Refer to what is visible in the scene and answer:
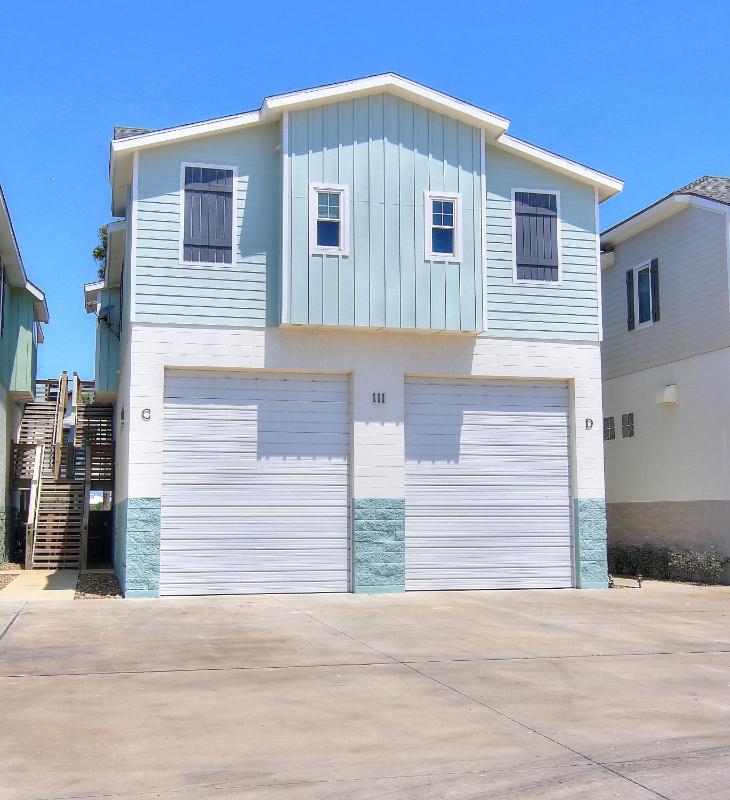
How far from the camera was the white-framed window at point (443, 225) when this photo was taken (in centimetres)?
1575

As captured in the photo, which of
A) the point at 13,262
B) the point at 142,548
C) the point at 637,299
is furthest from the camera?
the point at 13,262

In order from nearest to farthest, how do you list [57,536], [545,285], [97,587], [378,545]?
[378,545]
[97,587]
[545,285]
[57,536]

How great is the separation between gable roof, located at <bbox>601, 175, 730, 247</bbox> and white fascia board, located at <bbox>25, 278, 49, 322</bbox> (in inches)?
561

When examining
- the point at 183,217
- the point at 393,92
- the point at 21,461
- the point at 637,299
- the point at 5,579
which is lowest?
the point at 5,579

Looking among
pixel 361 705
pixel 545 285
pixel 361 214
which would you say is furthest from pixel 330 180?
pixel 361 705

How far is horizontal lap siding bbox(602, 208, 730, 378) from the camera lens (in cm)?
1833

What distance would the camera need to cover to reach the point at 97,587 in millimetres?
16031

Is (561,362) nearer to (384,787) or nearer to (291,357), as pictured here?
(291,357)

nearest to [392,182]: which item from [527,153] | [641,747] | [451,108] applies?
[451,108]

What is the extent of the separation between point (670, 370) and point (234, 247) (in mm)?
9425

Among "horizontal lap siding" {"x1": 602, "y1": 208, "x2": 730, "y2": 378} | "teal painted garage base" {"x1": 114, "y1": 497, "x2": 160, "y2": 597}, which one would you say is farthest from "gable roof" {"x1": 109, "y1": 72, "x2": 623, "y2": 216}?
"teal painted garage base" {"x1": 114, "y1": 497, "x2": 160, "y2": 597}

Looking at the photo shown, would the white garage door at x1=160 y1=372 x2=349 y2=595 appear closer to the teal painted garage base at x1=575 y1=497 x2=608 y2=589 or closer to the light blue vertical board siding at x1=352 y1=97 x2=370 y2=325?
the light blue vertical board siding at x1=352 y1=97 x2=370 y2=325

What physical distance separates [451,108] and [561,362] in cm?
456

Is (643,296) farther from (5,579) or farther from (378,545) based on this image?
(5,579)
